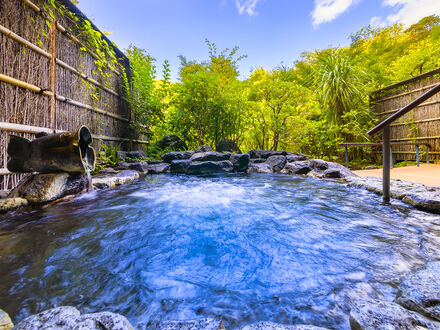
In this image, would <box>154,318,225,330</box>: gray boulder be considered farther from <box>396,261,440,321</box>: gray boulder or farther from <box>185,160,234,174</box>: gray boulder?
<box>185,160,234,174</box>: gray boulder

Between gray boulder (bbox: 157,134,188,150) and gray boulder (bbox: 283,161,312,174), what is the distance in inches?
181

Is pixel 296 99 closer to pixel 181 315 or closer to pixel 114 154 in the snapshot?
pixel 114 154

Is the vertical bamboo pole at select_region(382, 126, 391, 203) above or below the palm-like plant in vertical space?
below

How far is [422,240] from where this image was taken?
164 cm

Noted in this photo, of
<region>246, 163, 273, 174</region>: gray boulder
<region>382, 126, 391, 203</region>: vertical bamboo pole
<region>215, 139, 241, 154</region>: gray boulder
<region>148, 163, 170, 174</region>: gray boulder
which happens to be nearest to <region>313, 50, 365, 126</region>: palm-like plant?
<region>246, 163, 273, 174</region>: gray boulder

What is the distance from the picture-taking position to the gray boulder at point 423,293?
0.84m

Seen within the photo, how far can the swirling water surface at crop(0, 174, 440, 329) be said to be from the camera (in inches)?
40.4

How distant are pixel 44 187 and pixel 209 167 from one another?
4252 millimetres

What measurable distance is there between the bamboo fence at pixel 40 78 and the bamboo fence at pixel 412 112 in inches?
403

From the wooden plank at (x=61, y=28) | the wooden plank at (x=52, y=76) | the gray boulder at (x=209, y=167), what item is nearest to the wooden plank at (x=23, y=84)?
the wooden plank at (x=52, y=76)

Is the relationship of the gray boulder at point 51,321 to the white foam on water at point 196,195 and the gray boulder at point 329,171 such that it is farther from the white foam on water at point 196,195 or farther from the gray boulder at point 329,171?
the gray boulder at point 329,171

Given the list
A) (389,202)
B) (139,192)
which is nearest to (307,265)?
(389,202)

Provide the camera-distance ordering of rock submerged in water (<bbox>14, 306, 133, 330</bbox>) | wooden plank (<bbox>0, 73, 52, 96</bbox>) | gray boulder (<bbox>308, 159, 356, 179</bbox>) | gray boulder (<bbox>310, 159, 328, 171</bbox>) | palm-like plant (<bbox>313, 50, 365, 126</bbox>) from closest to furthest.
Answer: rock submerged in water (<bbox>14, 306, 133, 330</bbox>), wooden plank (<bbox>0, 73, 52, 96</bbox>), gray boulder (<bbox>308, 159, 356, 179</bbox>), gray boulder (<bbox>310, 159, 328, 171</bbox>), palm-like plant (<bbox>313, 50, 365, 126</bbox>)

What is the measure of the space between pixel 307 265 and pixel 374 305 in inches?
22.2
